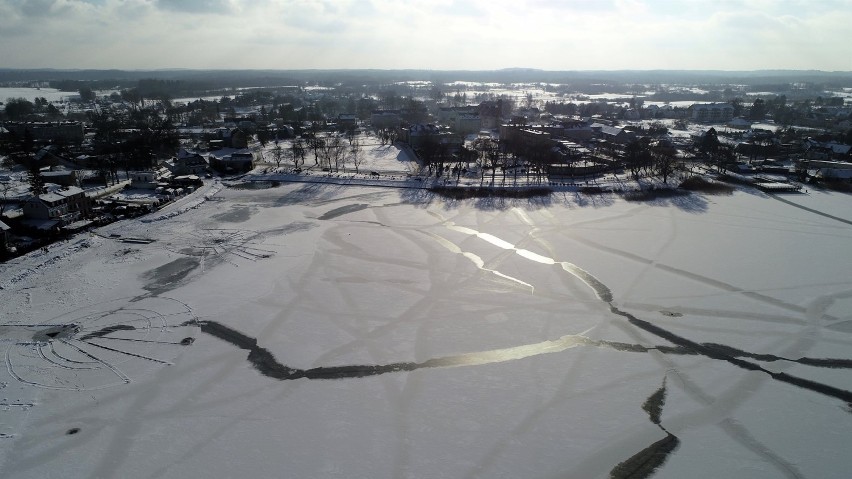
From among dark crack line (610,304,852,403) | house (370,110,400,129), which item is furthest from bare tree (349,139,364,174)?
dark crack line (610,304,852,403)

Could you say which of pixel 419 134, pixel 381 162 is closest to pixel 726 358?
pixel 381 162

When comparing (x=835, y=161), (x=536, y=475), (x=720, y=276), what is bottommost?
(x=536, y=475)

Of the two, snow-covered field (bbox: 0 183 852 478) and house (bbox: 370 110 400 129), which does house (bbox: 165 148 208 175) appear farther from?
house (bbox: 370 110 400 129)

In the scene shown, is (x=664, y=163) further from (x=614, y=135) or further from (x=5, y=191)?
(x=5, y=191)

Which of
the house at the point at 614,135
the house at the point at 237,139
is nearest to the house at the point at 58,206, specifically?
the house at the point at 237,139

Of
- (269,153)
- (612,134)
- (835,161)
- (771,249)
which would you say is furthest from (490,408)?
(612,134)

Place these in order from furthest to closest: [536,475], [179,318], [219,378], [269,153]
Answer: [269,153] → [179,318] → [219,378] → [536,475]

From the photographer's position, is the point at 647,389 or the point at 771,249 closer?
the point at 647,389

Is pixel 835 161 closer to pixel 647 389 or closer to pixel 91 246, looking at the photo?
pixel 647 389

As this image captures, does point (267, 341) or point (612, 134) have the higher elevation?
point (612, 134)
